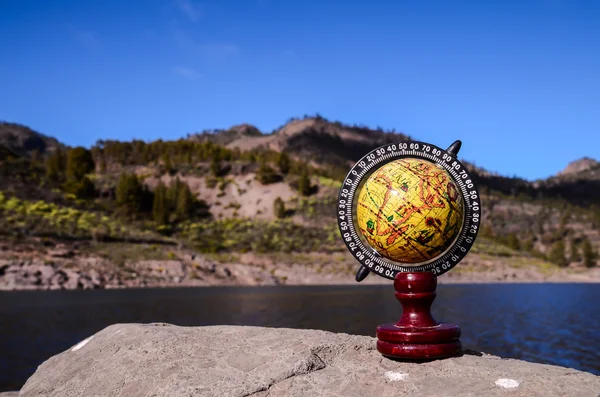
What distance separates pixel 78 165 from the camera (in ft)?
274

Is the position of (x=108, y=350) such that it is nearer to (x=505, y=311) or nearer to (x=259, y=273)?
(x=505, y=311)

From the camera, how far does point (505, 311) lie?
2970cm

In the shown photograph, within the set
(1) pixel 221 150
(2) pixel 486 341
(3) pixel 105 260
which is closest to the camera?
(2) pixel 486 341

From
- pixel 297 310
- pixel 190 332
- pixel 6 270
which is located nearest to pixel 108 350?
pixel 190 332

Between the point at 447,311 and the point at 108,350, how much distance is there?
916 inches

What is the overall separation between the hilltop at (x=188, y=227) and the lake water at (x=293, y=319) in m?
13.2

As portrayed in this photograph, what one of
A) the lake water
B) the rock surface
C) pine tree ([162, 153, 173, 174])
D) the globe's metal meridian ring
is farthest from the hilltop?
the globe's metal meridian ring

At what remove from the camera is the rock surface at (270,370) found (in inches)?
218

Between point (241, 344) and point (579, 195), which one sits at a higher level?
point (579, 195)

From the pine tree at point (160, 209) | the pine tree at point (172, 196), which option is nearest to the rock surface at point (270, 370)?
the pine tree at point (160, 209)

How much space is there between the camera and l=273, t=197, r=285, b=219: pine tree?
7669 centimetres

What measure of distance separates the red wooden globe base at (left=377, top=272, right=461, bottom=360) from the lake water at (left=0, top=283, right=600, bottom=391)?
8.51 m

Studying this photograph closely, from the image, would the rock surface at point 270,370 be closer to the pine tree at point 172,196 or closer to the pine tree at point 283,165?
the pine tree at point 172,196

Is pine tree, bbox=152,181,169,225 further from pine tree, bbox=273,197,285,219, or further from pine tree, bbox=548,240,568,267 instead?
pine tree, bbox=548,240,568,267
